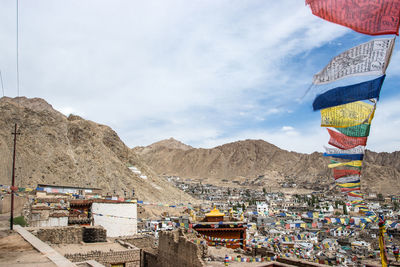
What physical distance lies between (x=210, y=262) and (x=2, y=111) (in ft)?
180

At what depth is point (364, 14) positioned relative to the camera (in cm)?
518

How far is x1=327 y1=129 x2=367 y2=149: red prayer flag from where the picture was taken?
8.16 m

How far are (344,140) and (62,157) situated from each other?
172ft

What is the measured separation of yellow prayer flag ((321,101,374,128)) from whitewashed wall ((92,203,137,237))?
58.2 feet

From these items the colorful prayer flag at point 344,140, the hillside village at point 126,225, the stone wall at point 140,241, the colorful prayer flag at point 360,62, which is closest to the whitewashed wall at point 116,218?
the hillside village at point 126,225

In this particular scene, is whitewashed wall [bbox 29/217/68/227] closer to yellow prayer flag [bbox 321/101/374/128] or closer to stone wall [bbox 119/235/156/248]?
stone wall [bbox 119/235/156/248]

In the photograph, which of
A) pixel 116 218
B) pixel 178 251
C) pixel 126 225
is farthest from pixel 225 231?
pixel 126 225

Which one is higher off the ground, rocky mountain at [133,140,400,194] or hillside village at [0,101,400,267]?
rocky mountain at [133,140,400,194]

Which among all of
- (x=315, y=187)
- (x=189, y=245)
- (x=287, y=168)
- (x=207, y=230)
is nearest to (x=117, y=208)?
(x=207, y=230)

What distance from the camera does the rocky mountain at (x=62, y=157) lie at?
47.7 m

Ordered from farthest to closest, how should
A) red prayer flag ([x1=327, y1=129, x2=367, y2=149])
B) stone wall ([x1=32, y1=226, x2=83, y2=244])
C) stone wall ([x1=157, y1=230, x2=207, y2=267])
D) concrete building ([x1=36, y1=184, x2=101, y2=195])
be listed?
1. concrete building ([x1=36, y1=184, x2=101, y2=195])
2. stone wall ([x1=32, y1=226, x2=83, y2=244])
3. stone wall ([x1=157, y1=230, x2=207, y2=267])
4. red prayer flag ([x1=327, y1=129, x2=367, y2=149])

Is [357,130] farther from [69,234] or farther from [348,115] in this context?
[69,234]

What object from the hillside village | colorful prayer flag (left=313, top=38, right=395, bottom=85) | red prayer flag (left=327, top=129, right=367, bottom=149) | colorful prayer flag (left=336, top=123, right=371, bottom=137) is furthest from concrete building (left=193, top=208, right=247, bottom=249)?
colorful prayer flag (left=313, top=38, right=395, bottom=85)

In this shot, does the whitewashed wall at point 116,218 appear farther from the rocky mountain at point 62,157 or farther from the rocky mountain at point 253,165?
the rocky mountain at point 253,165
